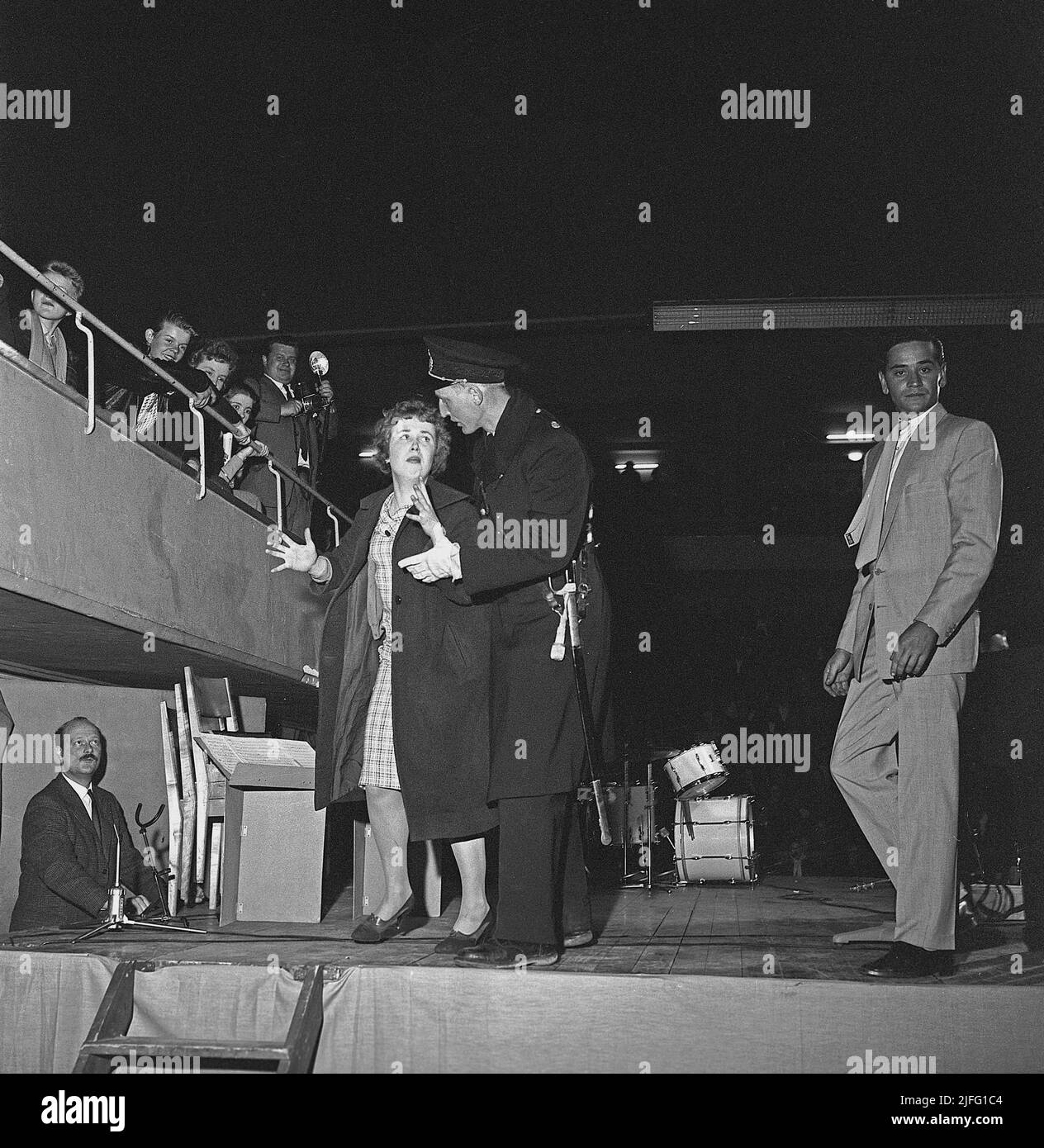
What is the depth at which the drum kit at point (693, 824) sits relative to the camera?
7.53 m

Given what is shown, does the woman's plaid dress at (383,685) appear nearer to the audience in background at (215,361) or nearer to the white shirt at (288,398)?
the audience in background at (215,361)

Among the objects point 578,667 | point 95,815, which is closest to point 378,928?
point 578,667

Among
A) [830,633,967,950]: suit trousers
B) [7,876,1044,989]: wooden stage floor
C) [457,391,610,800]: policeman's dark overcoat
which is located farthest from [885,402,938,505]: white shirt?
[7,876,1044,989]: wooden stage floor

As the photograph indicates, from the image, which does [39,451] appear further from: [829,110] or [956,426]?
[829,110]

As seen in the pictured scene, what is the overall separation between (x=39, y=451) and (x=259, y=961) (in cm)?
188

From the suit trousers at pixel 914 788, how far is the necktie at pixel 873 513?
0.27 metres

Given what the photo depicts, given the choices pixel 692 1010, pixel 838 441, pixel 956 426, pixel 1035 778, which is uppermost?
pixel 838 441

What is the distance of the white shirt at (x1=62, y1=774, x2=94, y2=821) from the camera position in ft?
18.9

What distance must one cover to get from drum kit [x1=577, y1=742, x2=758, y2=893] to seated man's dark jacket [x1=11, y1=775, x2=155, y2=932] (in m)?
2.90

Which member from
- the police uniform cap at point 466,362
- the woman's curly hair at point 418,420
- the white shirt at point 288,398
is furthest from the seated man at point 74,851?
the police uniform cap at point 466,362

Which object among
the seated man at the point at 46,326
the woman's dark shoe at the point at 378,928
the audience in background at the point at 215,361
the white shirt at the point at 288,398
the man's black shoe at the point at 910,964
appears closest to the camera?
the man's black shoe at the point at 910,964

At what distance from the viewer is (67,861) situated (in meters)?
5.34
